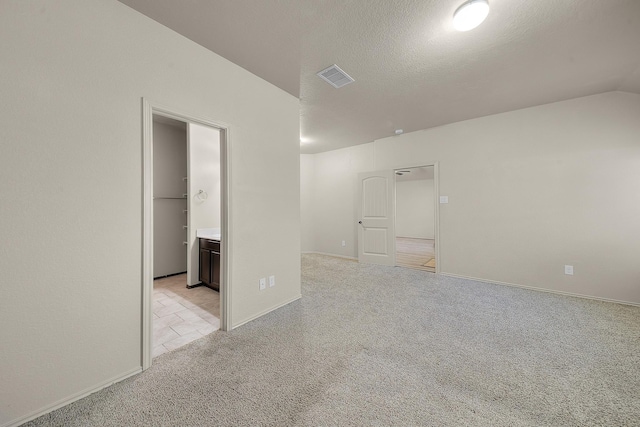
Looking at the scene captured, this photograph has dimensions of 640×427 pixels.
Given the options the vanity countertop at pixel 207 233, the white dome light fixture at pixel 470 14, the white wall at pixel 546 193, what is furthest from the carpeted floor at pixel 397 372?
the white dome light fixture at pixel 470 14

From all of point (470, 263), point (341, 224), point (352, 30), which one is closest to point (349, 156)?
point (341, 224)

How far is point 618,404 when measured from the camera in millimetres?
1389

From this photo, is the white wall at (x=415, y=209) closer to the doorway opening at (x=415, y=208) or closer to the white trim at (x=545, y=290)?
the doorway opening at (x=415, y=208)

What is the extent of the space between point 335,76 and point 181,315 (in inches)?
128

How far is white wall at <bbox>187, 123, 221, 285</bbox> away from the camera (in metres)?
3.53

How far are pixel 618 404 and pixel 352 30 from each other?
3.16 m

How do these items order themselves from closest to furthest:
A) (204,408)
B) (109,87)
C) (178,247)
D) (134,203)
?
(204,408)
(109,87)
(134,203)
(178,247)

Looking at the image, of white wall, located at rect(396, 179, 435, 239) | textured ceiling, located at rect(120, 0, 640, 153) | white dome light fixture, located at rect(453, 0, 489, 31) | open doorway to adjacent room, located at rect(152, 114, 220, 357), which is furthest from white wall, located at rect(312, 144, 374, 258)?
white wall, located at rect(396, 179, 435, 239)

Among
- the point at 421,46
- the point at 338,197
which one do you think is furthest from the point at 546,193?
the point at 338,197

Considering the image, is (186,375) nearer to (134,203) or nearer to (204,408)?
(204,408)

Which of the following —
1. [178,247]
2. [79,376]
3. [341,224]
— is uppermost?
[341,224]

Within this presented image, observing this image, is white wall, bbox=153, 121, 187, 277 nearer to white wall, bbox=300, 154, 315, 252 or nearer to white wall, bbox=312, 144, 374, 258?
white wall, bbox=300, 154, 315, 252

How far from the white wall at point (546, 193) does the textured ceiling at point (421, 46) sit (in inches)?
15.6

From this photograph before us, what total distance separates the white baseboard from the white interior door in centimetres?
417
